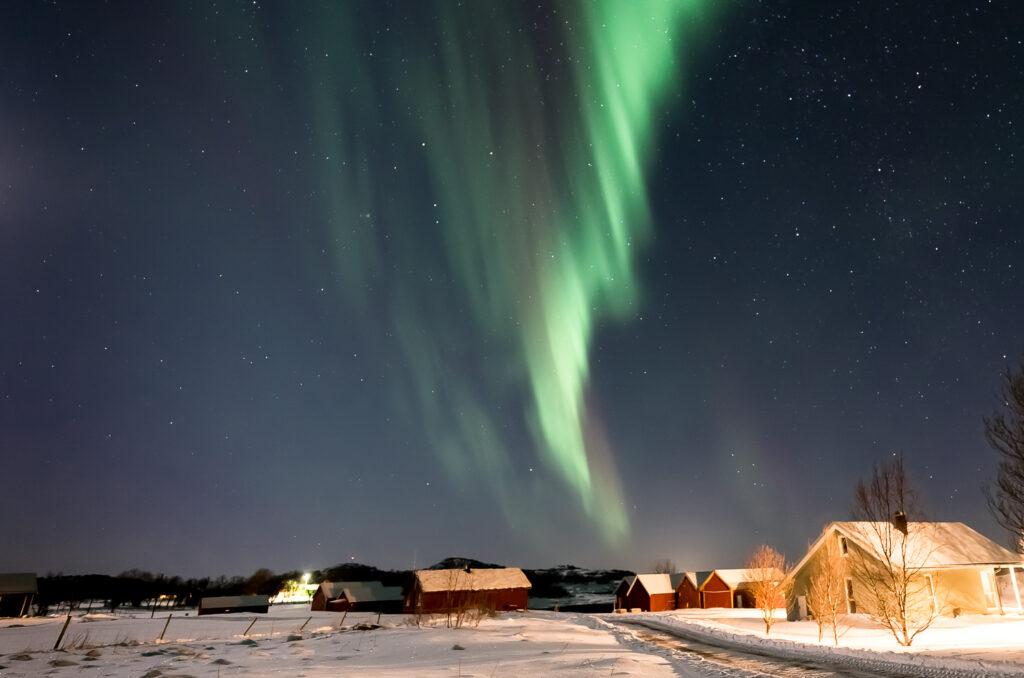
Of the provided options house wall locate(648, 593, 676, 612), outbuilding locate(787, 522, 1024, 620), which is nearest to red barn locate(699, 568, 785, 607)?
house wall locate(648, 593, 676, 612)

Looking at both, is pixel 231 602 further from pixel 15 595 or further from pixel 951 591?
pixel 951 591

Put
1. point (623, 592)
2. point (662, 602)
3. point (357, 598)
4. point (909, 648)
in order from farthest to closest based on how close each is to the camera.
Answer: point (357, 598), point (623, 592), point (662, 602), point (909, 648)

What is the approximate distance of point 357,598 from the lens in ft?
310

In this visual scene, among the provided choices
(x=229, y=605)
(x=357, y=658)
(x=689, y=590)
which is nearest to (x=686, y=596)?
(x=689, y=590)

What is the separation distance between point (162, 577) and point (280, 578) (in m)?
36.3

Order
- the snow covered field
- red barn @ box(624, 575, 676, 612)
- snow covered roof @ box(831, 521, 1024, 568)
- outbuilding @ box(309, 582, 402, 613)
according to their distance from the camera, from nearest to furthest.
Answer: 1. the snow covered field
2. snow covered roof @ box(831, 521, 1024, 568)
3. red barn @ box(624, 575, 676, 612)
4. outbuilding @ box(309, 582, 402, 613)

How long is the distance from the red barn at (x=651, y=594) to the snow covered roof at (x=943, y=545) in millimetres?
49082

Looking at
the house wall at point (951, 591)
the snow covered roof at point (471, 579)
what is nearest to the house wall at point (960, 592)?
the house wall at point (951, 591)

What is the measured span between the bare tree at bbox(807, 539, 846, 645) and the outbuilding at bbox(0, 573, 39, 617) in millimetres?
82978

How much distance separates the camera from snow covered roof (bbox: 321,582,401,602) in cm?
9481

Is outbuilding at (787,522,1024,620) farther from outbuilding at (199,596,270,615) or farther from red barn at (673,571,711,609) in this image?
outbuilding at (199,596,270,615)

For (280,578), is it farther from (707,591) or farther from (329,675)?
(329,675)

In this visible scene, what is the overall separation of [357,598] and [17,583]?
4165 cm

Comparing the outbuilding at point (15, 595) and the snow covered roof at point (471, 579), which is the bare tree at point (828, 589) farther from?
the outbuilding at point (15, 595)
